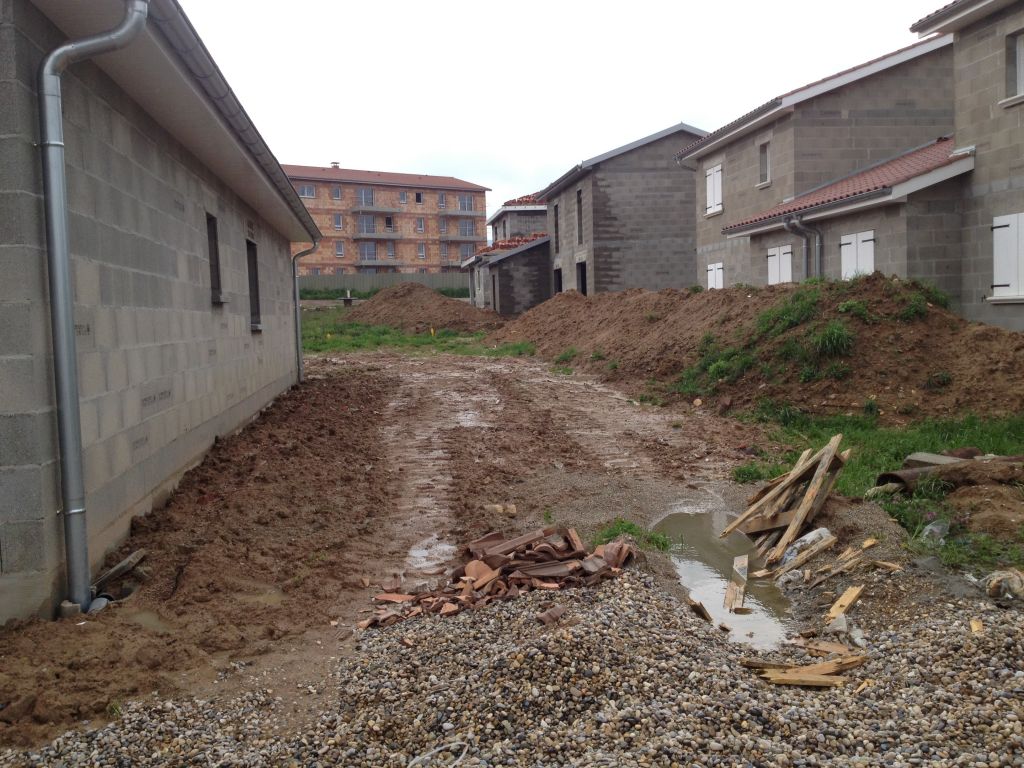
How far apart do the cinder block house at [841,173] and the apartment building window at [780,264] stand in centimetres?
3

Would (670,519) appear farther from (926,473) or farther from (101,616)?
(101,616)

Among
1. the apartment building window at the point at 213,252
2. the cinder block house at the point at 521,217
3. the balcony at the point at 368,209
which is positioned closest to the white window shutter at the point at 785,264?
the apartment building window at the point at 213,252

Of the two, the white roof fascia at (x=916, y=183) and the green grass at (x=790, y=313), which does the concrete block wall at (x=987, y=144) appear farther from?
the green grass at (x=790, y=313)

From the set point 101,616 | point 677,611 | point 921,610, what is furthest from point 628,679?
point 101,616

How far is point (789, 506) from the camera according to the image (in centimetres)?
759

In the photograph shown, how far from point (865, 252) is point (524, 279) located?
24238 millimetres

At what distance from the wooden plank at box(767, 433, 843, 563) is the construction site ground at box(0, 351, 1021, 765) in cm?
21

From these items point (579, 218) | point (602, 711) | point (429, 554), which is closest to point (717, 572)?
point (429, 554)

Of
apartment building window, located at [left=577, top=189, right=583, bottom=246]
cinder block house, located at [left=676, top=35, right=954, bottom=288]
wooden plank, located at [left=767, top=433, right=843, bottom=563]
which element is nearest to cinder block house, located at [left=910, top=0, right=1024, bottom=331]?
cinder block house, located at [left=676, top=35, right=954, bottom=288]

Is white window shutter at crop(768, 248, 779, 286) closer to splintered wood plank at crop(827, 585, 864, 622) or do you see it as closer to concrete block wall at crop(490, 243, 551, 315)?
splintered wood plank at crop(827, 585, 864, 622)

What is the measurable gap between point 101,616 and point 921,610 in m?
Answer: 5.11

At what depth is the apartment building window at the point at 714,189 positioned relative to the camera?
25.5 meters

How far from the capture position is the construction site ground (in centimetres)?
429

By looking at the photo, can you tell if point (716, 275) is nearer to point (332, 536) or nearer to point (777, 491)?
point (777, 491)
